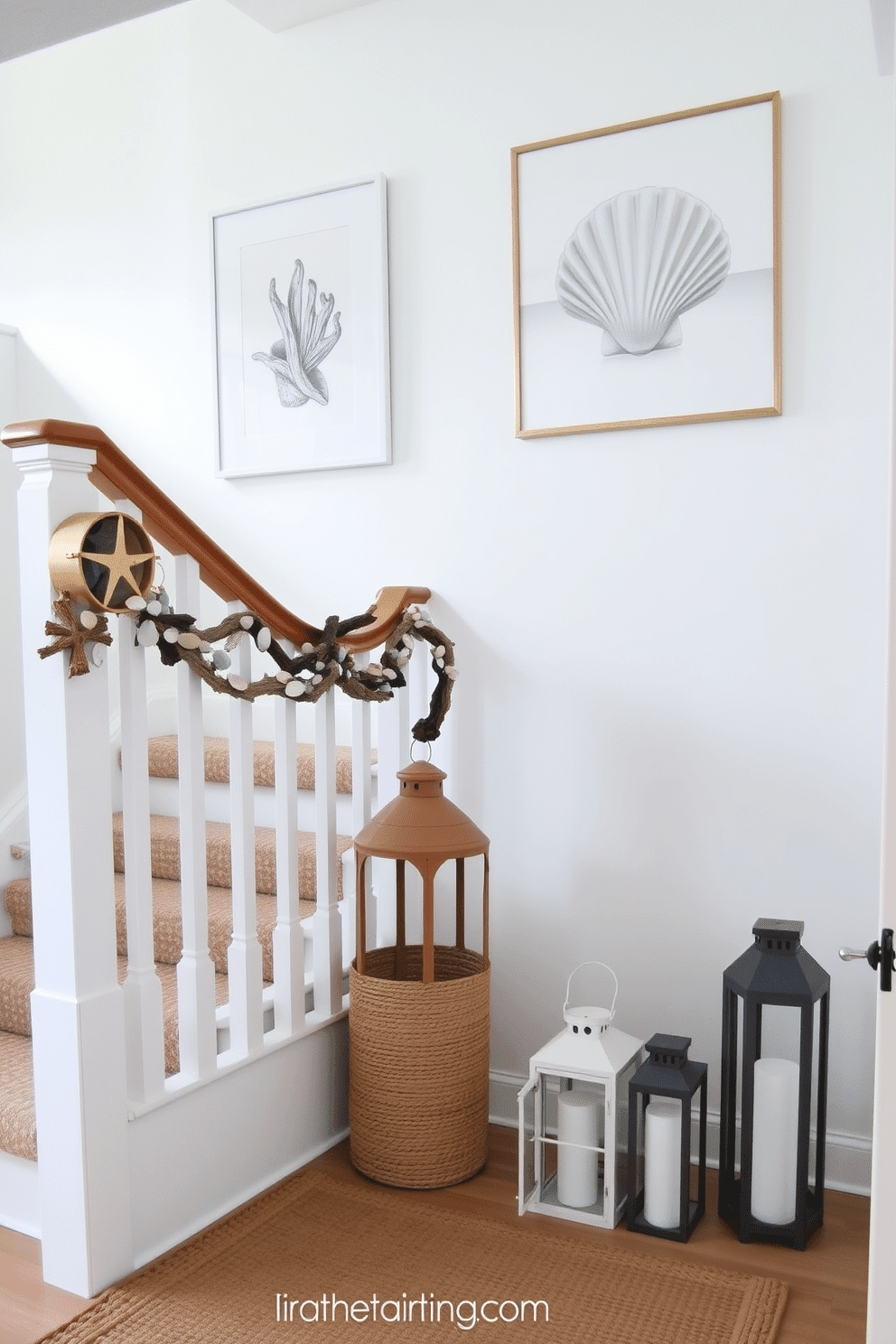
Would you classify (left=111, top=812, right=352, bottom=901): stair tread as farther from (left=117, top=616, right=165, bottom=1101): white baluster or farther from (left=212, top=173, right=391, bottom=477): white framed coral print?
(left=212, top=173, right=391, bottom=477): white framed coral print

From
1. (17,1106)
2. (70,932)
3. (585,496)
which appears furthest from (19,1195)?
(585,496)

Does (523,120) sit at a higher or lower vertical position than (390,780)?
higher

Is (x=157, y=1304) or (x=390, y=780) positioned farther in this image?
(x=390, y=780)

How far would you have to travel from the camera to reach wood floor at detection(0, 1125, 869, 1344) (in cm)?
174

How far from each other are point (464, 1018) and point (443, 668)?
0.75 meters

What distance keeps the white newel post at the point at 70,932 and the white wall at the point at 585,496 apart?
1.02 metres

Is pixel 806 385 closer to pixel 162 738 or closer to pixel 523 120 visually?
pixel 523 120

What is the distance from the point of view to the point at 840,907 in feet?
7.34

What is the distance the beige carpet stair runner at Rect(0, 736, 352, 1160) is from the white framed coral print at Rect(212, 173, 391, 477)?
2.52 feet

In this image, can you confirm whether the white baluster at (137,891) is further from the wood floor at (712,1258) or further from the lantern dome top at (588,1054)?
the lantern dome top at (588,1054)

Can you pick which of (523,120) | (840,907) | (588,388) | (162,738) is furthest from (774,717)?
(162,738)

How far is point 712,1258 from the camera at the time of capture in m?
1.96

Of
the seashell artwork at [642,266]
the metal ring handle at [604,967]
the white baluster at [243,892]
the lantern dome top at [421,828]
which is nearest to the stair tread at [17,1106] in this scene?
the white baluster at [243,892]

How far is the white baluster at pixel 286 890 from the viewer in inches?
89.1
